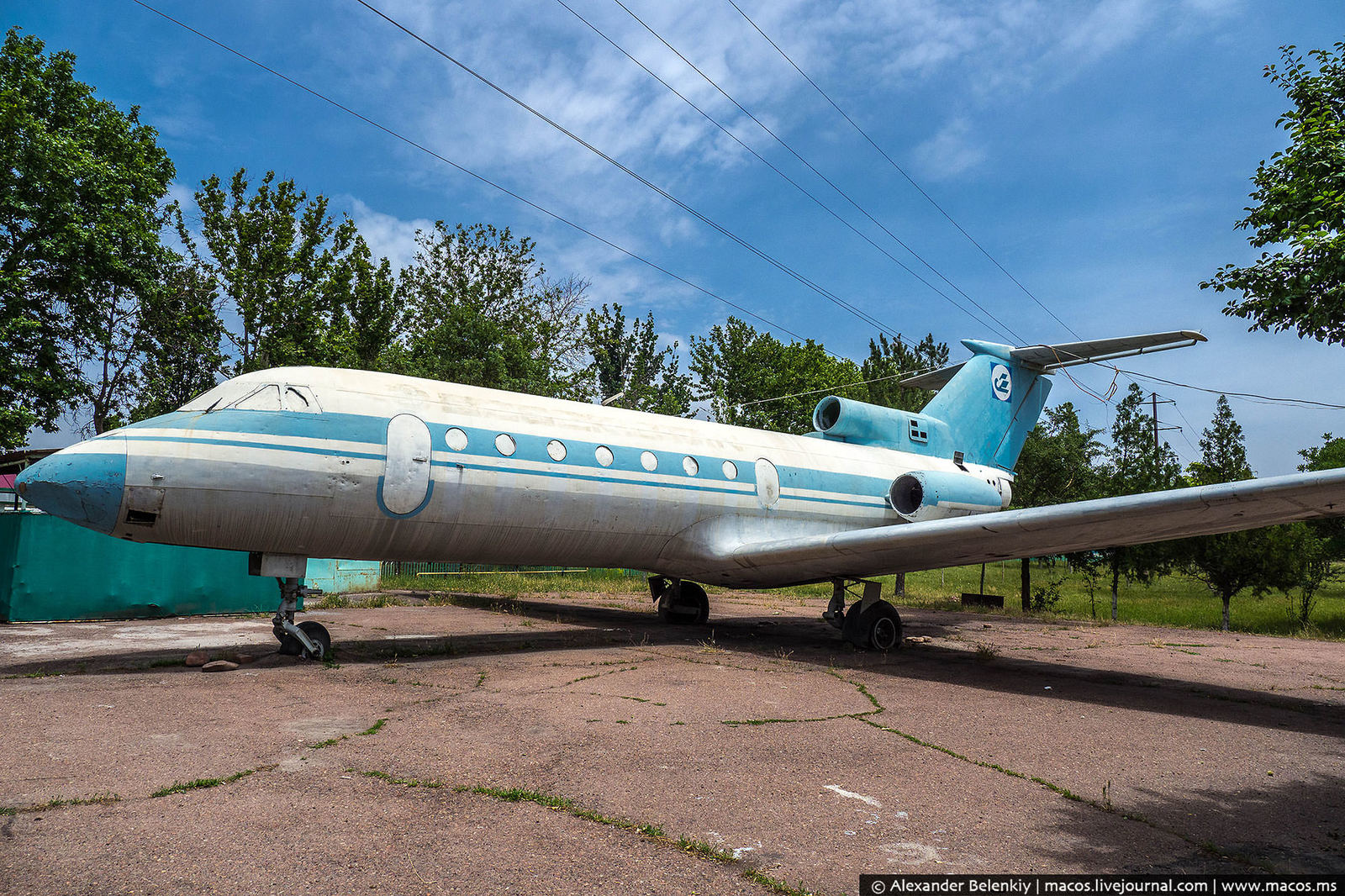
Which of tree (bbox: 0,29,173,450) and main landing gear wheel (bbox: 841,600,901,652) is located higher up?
tree (bbox: 0,29,173,450)

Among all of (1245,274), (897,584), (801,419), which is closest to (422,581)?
(897,584)

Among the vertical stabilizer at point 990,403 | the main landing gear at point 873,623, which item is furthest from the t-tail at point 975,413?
the main landing gear at point 873,623

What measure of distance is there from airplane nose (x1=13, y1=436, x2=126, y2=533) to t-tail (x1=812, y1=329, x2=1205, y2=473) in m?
11.6

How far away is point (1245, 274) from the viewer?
11.6 metres

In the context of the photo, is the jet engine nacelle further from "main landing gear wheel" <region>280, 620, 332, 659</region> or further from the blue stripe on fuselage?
"main landing gear wheel" <region>280, 620, 332, 659</region>

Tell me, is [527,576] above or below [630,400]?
below

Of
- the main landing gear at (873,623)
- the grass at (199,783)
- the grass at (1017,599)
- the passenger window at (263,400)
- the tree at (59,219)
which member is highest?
the tree at (59,219)

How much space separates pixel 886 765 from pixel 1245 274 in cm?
1115

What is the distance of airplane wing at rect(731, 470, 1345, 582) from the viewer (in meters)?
7.37

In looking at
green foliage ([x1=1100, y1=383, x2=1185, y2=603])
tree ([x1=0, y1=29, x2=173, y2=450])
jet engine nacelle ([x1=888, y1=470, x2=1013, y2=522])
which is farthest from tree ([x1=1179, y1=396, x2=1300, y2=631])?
tree ([x1=0, y1=29, x2=173, y2=450])

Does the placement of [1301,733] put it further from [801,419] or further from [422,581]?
[801,419]

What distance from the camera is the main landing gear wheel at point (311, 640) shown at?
348 inches

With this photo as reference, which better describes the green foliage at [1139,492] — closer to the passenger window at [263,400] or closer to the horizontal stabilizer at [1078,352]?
the horizontal stabilizer at [1078,352]

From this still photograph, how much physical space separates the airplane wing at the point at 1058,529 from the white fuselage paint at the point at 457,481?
64 centimetres
